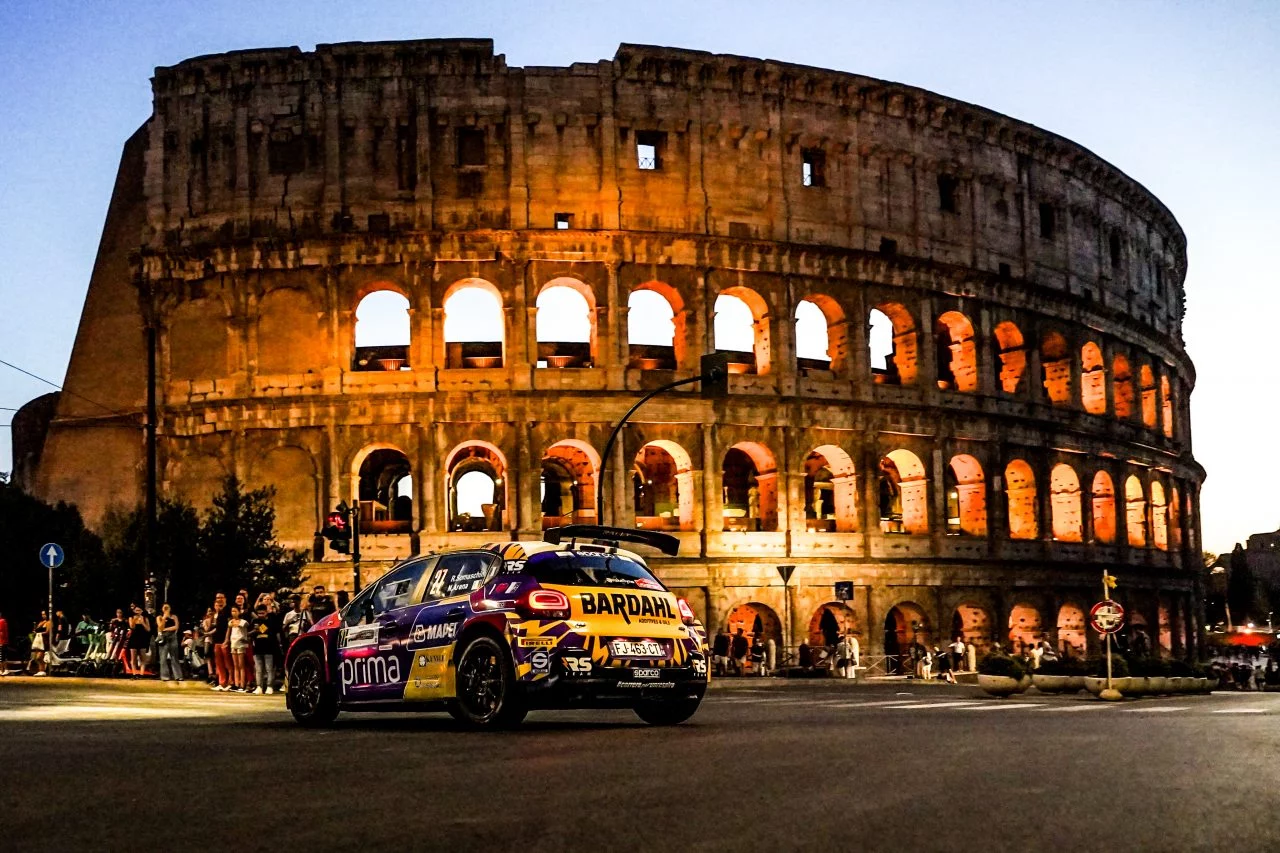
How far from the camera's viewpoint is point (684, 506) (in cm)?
4256

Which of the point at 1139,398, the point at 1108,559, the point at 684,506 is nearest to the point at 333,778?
the point at 684,506

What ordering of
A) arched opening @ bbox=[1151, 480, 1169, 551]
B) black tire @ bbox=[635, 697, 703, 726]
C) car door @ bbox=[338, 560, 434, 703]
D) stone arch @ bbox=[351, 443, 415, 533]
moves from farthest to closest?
arched opening @ bbox=[1151, 480, 1169, 551], stone arch @ bbox=[351, 443, 415, 533], black tire @ bbox=[635, 697, 703, 726], car door @ bbox=[338, 560, 434, 703]

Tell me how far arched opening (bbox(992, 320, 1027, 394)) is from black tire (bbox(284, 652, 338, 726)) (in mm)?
37616

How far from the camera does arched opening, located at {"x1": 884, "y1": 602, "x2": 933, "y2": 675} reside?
4478cm

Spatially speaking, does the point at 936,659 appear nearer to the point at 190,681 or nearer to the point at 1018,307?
the point at 1018,307

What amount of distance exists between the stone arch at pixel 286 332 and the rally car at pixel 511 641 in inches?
1123

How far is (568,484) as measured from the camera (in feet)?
150

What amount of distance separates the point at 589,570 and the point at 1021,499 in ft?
124

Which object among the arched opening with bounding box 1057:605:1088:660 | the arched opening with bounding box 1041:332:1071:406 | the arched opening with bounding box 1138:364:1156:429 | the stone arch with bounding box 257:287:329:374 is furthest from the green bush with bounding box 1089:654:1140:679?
the arched opening with bounding box 1138:364:1156:429

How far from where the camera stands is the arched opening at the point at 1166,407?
5781 centimetres

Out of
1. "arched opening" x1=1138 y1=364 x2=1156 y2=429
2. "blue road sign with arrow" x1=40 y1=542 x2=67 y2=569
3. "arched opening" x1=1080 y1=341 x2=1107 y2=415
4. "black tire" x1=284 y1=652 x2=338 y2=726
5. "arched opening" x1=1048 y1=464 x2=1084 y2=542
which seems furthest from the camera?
"arched opening" x1=1138 y1=364 x2=1156 y2=429

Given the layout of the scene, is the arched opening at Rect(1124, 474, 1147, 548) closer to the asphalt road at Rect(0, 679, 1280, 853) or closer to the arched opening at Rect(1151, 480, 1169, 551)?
the arched opening at Rect(1151, 480, 1169, 551)

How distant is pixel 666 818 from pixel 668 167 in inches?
1476

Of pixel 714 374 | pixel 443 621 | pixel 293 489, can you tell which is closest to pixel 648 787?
pixel 443 621
